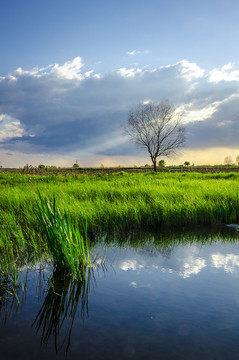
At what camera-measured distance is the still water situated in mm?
1951

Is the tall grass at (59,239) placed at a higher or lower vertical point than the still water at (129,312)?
higher

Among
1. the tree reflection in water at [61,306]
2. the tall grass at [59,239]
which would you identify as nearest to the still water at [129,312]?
the tree reflection in water at [61,306]

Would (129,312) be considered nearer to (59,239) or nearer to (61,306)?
(61,306)

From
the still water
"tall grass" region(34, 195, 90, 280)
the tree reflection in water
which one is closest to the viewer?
the still water

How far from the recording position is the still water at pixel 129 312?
6.40 ft

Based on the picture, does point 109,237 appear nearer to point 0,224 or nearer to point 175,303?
point 0,224

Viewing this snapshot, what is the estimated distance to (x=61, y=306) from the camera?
99.7 inches

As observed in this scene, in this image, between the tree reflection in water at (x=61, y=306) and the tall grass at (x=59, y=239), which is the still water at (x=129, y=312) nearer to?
the tree reflection in water at (x=61, y=306)

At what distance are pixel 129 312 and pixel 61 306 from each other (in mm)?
652

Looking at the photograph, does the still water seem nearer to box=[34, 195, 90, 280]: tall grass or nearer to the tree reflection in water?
the tree reflection in water

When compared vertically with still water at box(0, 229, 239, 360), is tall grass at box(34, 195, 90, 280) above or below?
above

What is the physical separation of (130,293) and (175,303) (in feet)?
1.49

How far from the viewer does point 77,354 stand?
74.9 inches

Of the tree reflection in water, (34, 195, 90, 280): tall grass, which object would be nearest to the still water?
the tree reflection in water
